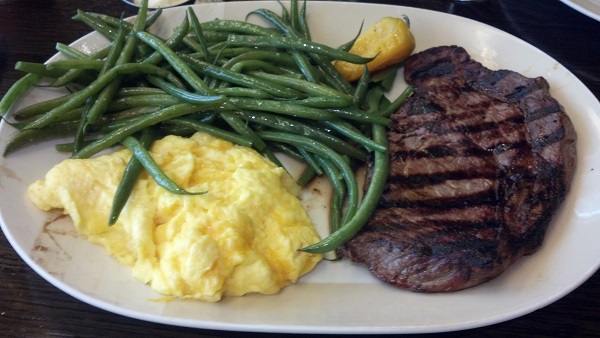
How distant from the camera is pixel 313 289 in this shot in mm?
2701

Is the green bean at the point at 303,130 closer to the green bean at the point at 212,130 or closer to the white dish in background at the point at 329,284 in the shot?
the green bean at the point at 212,130

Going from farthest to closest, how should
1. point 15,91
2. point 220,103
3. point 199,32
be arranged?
point 199,32, point 15,91, point 220,103

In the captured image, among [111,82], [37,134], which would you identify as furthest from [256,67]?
[37,134]

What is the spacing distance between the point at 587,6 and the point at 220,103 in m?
3.08

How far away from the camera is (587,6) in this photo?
4.02 metres

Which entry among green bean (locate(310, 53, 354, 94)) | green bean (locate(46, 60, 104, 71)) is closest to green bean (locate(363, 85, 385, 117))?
green bean (locate(310, 53, 354, 94))

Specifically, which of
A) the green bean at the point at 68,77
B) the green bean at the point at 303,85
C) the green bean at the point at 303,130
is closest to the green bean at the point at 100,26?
the green bean at the point at 68,77

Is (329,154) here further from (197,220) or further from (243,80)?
(197,220)

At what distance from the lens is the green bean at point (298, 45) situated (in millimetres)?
3365

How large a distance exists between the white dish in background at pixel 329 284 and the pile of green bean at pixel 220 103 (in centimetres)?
23

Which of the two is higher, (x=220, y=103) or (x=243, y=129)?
(x=220, y=103)

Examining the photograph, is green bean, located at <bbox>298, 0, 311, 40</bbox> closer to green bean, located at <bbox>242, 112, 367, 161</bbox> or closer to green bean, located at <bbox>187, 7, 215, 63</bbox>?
green bean, located at <bbox>187, 7, 215, 63</bbox>

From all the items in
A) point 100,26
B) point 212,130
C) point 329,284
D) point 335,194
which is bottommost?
point 329,284

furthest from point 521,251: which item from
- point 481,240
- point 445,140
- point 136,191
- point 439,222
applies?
point 136,191
